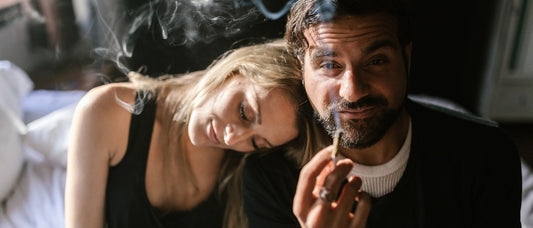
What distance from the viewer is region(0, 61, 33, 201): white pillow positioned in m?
0.75

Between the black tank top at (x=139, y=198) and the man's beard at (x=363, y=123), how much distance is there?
26 cm

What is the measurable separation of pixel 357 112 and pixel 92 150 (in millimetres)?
431

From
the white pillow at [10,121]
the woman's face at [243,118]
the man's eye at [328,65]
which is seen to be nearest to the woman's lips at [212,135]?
the woman's face at [243,118]

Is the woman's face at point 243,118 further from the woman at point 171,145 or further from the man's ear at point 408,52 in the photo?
the man's ear at point 408,52

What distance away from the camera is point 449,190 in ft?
1.97

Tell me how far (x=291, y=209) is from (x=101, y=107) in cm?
35

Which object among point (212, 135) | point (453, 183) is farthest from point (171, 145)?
point (453, 183)

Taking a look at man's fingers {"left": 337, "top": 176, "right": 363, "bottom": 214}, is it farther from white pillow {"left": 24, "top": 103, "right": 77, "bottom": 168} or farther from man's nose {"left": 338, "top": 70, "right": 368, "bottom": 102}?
white pillow {"left": 24, "top": 103, "right": 77, "bottom": 168}

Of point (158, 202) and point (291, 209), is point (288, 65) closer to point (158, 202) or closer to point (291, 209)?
point (291, 209)

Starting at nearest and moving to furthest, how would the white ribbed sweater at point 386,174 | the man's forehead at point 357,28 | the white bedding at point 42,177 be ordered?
1. the man's forehead at point 357,28
2. the white ribbed sweater at point 386,174
3. the white bedding at point 42,177

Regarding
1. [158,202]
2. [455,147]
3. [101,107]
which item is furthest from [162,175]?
[455,147]

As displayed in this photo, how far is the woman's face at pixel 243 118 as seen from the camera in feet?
2.01

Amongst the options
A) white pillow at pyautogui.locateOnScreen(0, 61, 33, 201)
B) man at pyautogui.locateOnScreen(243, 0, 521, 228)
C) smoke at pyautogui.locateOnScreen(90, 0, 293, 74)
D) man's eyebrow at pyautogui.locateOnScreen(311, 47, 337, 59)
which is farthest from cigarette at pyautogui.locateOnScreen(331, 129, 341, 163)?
white pillow at pyautogui.locateOnScreen(0, 61, 33, 201)

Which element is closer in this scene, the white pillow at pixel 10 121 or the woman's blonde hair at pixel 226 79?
the woman's blonde hair at pixel 226 79
